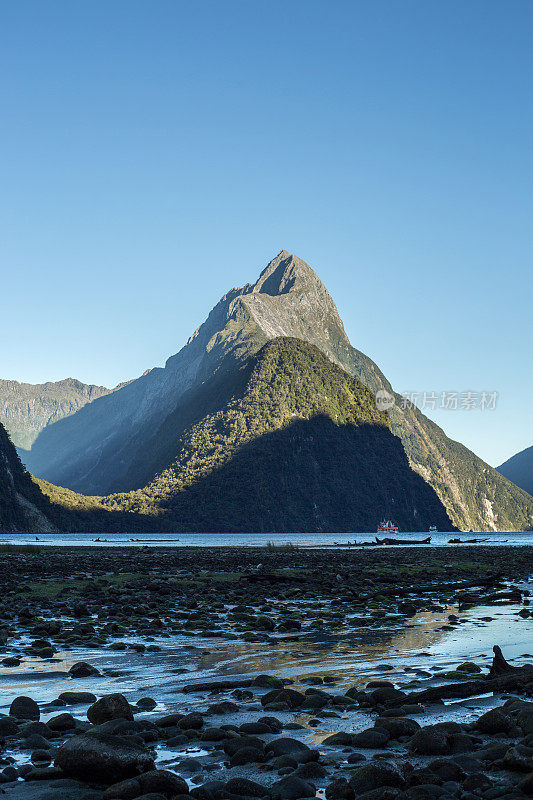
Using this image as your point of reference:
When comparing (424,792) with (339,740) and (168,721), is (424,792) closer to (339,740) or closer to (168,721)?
(339,740)

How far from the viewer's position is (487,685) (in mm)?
11906

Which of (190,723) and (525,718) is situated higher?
(525,718)

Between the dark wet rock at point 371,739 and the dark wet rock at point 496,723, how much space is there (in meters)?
1.29

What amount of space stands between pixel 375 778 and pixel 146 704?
490cm

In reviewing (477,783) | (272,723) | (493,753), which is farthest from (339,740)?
(477,783)

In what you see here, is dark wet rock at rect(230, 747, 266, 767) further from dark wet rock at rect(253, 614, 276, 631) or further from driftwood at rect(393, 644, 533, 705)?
dark wet rock at rect(253, 614, 276, 631)

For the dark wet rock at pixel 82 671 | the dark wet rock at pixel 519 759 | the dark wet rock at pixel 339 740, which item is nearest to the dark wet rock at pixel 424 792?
the dark wet rock at pixel 519 759

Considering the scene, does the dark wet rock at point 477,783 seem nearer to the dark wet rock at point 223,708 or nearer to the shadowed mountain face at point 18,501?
the dark wet rock at point 223,708

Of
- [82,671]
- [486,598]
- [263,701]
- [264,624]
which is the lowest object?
[486,598]

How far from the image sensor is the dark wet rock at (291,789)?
6.93 metres

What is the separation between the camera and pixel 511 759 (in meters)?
7.51

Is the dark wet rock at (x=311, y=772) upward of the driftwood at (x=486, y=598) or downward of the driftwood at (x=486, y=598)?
upward

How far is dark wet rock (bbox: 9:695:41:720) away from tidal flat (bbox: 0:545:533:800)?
2 cm

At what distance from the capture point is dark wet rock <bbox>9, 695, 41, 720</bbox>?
33.4 feet
